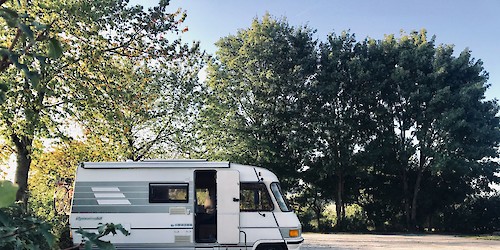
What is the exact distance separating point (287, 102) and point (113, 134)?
14.3 meters

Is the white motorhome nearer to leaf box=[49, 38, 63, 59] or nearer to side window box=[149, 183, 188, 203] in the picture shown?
side window box=[149, 183, 188, 203]

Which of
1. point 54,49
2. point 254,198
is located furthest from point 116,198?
point 54,49

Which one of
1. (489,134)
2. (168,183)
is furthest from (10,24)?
(489,134)

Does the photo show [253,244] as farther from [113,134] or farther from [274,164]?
[274,164]

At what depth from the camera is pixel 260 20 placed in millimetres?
27359

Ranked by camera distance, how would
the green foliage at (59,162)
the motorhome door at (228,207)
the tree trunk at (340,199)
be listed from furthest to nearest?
1. the tree trunk at (340,199)
2. the green foliage at (59,162)
3. the motorhome door at (228,207)

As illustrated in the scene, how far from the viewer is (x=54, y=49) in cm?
115

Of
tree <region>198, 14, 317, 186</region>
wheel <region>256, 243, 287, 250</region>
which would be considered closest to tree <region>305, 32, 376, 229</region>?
tree <region>198, 14, 317, 186</region>

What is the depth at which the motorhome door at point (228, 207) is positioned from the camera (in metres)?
8.88

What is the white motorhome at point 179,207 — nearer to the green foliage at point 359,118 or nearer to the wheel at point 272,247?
the wheel at point 272,247

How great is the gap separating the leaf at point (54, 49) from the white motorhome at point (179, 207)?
8.02m

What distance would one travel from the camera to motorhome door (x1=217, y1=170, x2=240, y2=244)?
29.1 feet

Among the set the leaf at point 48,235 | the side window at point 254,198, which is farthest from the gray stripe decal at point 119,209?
the leaf at point 48,235

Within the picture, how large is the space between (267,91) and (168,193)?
16.9 meters
